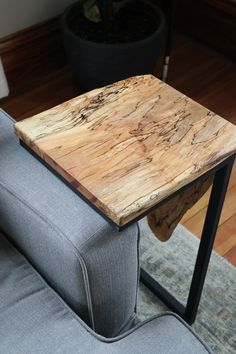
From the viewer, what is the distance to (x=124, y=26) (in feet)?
5.56

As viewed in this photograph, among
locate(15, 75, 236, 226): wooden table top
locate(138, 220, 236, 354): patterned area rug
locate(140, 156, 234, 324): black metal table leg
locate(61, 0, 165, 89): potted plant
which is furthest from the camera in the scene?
locate(61, 0, 165, 89): potted plant

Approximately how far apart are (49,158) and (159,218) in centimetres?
31

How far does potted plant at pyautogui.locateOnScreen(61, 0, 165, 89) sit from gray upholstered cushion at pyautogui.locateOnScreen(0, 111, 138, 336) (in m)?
0.81

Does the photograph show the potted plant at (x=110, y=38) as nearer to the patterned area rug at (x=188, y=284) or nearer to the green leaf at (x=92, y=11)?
A: the green leaf at (x=92, y=11)

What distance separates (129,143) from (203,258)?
1.09ft

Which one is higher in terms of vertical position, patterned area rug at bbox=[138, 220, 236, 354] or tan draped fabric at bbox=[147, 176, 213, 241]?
tan draped fabric at bbox=[147, 176, 213, 241]

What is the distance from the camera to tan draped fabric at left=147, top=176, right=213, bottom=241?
0.84 m

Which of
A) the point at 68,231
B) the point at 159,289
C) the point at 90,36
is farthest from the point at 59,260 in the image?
the point at 90,36

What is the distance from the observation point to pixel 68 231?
67cm

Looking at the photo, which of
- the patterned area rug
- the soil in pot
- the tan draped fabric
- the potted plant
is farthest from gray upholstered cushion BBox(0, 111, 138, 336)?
the soil in pot

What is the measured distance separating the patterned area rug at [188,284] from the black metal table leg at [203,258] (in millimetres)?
28

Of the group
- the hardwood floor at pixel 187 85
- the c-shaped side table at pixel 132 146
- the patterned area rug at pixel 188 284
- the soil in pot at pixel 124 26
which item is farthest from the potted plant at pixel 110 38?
the c-shaped side table at pixel 132 146

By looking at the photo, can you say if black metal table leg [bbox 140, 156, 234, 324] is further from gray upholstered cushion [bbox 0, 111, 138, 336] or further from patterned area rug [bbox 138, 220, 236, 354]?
gray upholstered cushion [bbox 0, 111, 138, 336]

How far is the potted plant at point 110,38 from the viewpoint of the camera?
60.6 inches
